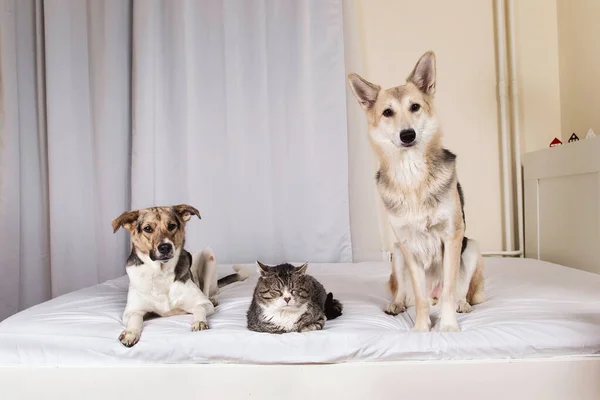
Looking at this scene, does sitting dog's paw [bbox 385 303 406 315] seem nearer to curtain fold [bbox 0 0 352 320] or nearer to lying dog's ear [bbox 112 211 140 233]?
lying dog's ear [bbox 112 211 140 233]

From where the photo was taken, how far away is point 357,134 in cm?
286

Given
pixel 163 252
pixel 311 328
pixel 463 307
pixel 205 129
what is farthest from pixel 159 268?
pixel 205 129

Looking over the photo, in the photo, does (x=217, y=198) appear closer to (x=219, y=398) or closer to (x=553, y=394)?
(x=219, y=398)

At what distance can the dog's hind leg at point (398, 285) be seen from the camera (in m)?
1.68

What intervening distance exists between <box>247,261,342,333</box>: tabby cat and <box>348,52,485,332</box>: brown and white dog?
322mm

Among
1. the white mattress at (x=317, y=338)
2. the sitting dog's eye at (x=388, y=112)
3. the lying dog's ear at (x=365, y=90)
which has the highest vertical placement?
the lying dog's ear at (x=365, y=90)

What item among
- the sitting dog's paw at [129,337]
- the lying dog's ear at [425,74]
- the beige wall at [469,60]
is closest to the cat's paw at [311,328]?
the sitting dog's paw at [129,337]

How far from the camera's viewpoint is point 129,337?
4.57 ft

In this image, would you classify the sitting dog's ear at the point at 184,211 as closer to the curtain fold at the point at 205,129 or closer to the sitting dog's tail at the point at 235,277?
the sitting dog's tail at the point at 235,277

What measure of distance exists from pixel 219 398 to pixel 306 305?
378 millimetres

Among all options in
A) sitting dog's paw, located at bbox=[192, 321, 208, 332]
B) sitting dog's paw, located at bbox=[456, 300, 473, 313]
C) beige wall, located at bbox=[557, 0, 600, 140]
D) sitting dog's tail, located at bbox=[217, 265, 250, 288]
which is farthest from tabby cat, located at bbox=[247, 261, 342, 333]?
beige wall, located at bbox=[557, 0, 600, 140]

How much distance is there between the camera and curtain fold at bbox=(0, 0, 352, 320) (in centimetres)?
278

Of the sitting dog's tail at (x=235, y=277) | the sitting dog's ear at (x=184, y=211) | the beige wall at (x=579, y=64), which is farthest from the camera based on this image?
the beige wall at (x=579, y=64)

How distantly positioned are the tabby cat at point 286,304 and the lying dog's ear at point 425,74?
2.32 ft
